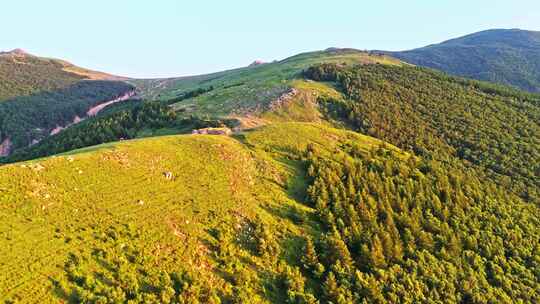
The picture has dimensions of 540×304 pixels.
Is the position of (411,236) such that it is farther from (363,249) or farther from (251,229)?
(251,229)

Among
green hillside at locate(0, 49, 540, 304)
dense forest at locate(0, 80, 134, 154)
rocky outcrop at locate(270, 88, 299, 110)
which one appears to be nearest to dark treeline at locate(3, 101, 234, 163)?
green hillside at locate(0, 49, 540, 304)

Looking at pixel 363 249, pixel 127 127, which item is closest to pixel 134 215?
pixel 363 249

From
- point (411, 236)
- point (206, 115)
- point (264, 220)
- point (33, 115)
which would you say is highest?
point (206, 115)

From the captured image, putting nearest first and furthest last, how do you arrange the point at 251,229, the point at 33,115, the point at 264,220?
the point at 251,229 → the point at 264,220 → the point at 33,115

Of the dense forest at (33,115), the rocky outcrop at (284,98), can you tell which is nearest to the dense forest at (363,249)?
the rocky outcrop at (284,98)

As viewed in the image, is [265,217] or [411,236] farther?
[411,236]

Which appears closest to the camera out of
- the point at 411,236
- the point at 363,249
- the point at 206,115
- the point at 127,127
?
the point at 363,249

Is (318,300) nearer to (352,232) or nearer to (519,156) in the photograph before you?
(352,232)
